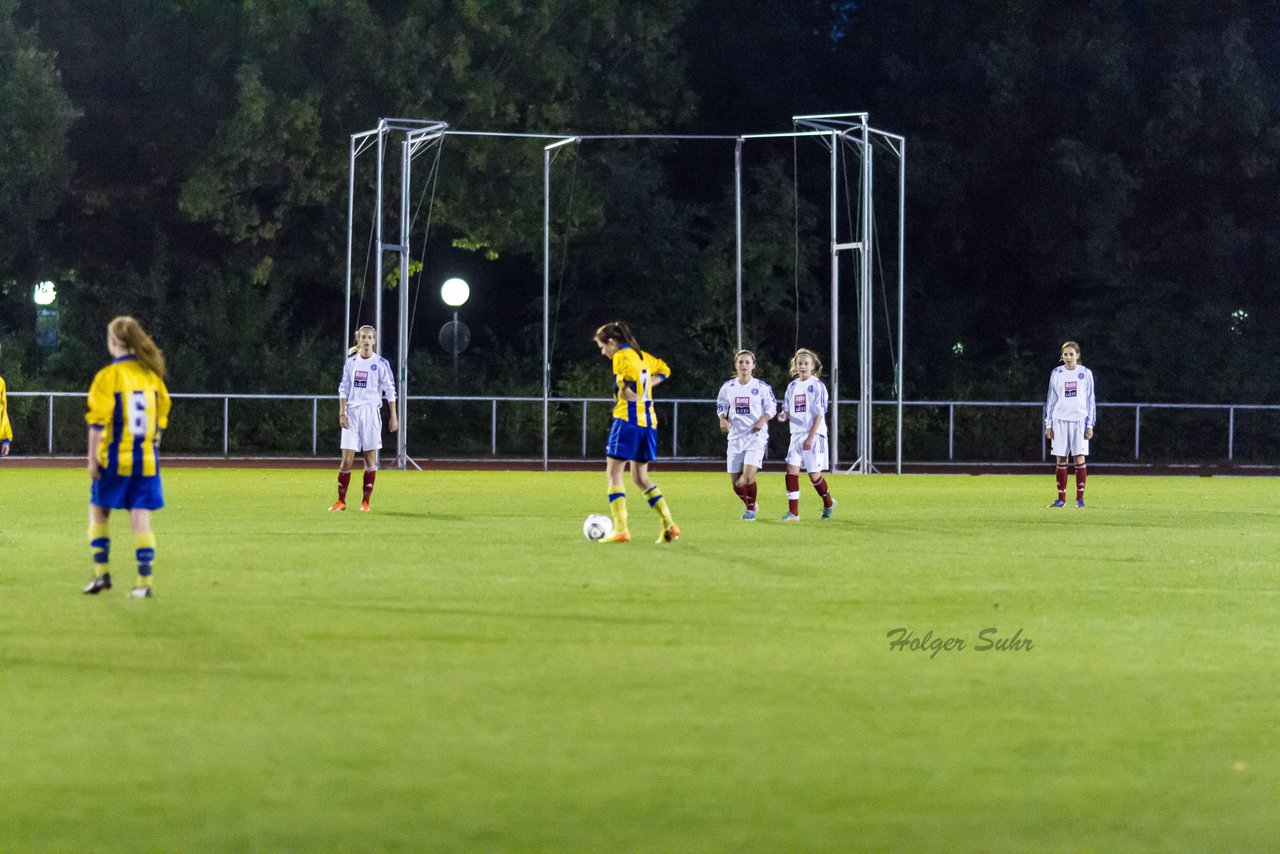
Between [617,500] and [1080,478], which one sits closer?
[617,500]

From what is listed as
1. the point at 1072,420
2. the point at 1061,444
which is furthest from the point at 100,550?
the point at 1072,420

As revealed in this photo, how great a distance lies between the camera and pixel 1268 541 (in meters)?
18.2

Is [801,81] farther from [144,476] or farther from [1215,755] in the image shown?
[1215,755]

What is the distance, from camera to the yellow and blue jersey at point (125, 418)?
1163 centimetres

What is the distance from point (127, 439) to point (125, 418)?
13 cm

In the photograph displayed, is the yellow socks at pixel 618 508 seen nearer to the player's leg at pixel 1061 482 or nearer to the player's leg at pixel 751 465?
the player's leg at pixel 751 465

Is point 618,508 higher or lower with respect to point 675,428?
Answer: lower

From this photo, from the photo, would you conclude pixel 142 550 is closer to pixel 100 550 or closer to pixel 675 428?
pixel 100 550

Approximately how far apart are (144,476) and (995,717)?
6128 mm

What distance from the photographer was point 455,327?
44.9 metres

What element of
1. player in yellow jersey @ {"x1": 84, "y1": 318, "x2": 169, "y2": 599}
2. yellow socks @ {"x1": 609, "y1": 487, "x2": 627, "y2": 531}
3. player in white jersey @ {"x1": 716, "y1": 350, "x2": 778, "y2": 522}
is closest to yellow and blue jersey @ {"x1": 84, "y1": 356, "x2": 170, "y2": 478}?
player in yellow jersey @ {"x1": 84, "y1": 318, "x2": 169, "y2": 599}

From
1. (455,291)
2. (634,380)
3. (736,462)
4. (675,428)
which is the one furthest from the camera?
(455,291)

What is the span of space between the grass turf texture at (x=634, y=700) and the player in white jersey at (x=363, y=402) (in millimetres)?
5683

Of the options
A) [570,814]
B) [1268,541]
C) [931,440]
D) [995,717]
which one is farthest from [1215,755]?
[931,440]
